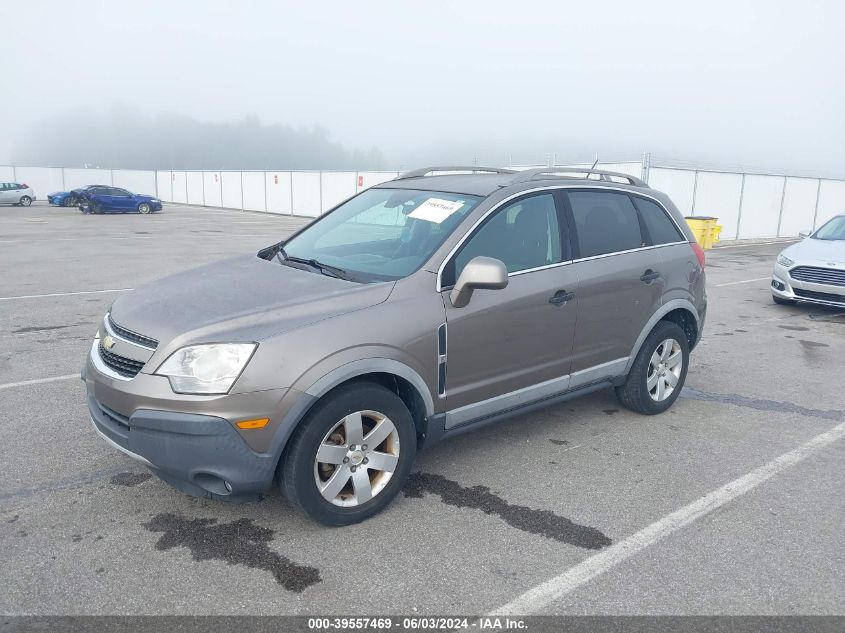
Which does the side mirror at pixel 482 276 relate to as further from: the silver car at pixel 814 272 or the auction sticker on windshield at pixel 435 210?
the silver car at pixel 814 272

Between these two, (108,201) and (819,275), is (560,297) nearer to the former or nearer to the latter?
(819,275)

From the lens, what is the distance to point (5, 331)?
24.1 ft

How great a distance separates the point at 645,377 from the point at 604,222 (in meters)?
1.22

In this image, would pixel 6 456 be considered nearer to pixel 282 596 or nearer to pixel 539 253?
pixel 282 596

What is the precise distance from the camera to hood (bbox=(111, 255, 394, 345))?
316 centimetres

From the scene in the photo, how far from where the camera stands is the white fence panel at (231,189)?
42.1 metres

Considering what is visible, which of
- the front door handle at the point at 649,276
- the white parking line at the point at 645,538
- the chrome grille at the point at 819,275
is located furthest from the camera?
the chrome grille at the point at 819,275

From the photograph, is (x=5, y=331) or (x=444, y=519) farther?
(x=5, y=331)

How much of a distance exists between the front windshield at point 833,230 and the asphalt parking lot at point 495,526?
5441 millimetres

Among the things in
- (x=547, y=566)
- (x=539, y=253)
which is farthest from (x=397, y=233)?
(x=547, y=566)

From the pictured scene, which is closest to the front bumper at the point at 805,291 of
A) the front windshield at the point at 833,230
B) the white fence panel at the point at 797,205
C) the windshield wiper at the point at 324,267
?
the front windshield at the point at 833,230

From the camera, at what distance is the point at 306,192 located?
3544 centimetres

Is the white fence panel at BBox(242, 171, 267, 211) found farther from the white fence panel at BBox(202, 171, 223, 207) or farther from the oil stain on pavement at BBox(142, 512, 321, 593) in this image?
the oil stain on pavement at BBox(142, 512, 321, 593)

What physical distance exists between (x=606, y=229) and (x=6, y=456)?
417cm
